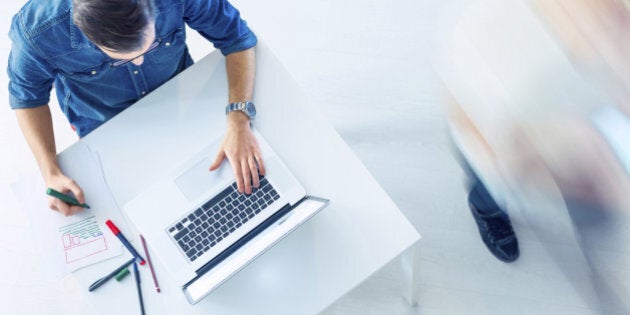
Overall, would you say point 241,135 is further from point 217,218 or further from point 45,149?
point 45,149

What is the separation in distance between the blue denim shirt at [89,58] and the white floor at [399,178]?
2.50ft

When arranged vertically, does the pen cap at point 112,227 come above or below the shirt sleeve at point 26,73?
below

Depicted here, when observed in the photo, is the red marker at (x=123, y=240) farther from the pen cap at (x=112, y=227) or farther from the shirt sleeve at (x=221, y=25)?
Answer: the shirt sleeve at (x=221, y=25)

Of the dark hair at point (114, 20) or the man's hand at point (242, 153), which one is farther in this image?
the man's hand at point (242, 153)

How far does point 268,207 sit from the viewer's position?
151 centimetres

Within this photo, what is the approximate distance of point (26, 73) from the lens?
1554mm

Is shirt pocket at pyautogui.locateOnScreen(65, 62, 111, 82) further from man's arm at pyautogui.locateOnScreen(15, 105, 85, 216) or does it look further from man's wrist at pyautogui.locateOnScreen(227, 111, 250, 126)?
man's wrist at pyautogui.locateOnScreen(227, 111, 250, 126)

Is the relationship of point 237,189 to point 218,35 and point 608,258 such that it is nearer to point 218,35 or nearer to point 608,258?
point 218,35

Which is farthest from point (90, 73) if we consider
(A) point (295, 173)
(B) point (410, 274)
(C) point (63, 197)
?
(B) point (410, 274)

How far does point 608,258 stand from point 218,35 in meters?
1.43

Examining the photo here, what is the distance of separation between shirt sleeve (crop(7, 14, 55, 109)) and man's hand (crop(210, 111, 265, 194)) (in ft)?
1.43

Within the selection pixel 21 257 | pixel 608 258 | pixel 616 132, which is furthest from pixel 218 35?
pixel 608 258

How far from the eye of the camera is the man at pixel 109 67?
1.45m

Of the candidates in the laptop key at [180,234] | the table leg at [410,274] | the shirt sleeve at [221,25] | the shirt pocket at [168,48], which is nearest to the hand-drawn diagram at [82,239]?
the laptop key at [180,234]
